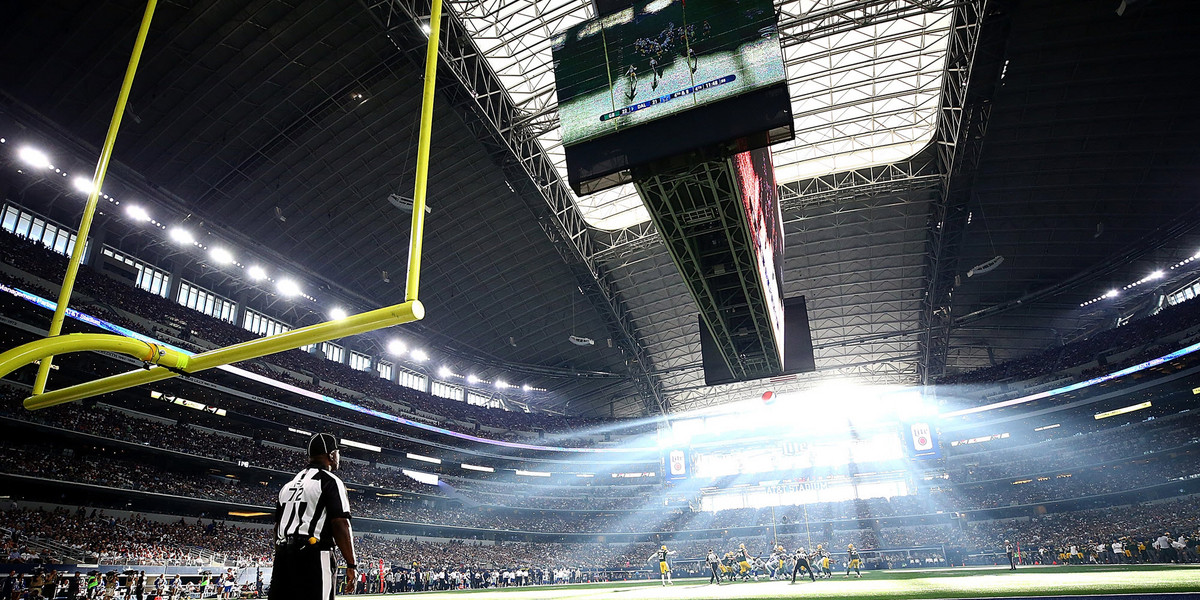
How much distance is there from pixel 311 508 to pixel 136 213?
91.0ft

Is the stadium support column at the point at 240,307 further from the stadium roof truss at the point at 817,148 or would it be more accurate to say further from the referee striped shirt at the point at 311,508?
the referee striped shirt at the point at 311,508

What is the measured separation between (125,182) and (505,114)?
15165 mm

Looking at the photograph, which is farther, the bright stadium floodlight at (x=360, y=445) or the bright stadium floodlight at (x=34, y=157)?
the bright stadium floodlight at (x=360, y=445)

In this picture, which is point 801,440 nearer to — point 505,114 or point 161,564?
point 505,114

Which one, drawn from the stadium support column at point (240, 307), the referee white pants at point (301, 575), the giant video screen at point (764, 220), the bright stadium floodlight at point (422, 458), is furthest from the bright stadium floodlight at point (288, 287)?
the referee white pants at point (301, 575)

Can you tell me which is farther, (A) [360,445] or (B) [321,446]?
(A) [360,445]

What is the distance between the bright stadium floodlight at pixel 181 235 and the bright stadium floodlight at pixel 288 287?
439 centimetres

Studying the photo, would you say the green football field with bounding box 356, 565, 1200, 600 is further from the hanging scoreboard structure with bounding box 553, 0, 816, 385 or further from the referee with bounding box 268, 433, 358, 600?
the referee with bounding box 268, 433, 358, 600

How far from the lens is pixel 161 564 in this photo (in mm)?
23281

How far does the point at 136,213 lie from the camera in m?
24.9

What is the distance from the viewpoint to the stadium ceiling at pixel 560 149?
794 inches

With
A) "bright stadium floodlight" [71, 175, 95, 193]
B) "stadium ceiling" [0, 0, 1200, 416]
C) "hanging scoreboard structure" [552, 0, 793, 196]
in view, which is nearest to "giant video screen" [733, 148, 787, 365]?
"hanging scoreboard structure" [552, 0, 793, 196]

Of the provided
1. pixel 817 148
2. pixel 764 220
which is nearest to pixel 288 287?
pixel 764 220

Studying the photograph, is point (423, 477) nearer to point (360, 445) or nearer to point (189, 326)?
point (360, 445)
